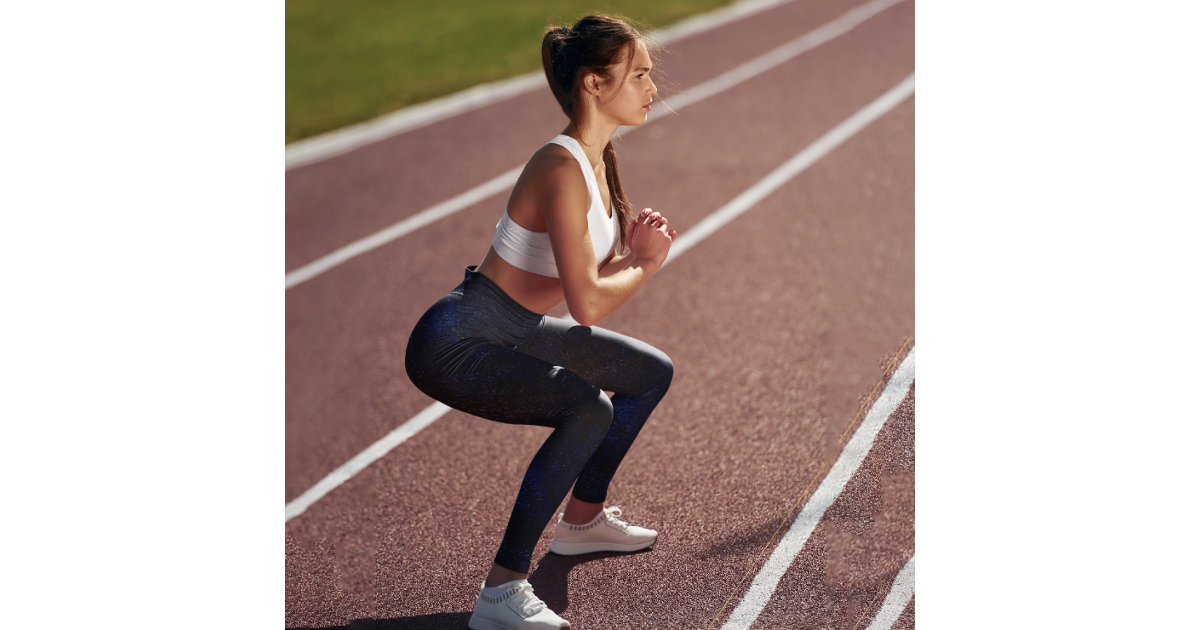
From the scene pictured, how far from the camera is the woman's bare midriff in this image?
8.43 feet

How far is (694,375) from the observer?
165 inches

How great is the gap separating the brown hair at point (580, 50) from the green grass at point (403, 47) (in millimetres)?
5774

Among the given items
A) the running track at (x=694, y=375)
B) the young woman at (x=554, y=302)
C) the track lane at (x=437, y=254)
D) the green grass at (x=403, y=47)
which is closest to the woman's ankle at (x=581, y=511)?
the running track at (x=694, y=375)

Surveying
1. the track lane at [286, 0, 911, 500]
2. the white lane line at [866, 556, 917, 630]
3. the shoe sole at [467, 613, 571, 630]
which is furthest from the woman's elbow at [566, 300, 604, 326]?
the track lane at [286, 0, 911, 500]

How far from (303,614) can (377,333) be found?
6.82 feet

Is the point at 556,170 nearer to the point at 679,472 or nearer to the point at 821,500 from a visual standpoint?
the point at 821,500

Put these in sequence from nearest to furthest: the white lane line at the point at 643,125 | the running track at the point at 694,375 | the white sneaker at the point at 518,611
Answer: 1. the white sneaker at the point at 518,611
2. the running track at the point at 694,375
3. the white lane line at the point at 643,125

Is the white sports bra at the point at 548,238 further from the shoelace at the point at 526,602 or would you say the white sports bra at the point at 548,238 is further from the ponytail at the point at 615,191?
the shoelace at the point at 526,602

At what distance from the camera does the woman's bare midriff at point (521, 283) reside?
8.43 feet

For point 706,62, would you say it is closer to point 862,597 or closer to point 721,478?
point 721,478

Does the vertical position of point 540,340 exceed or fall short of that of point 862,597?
it exceeds it

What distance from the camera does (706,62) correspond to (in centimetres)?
840

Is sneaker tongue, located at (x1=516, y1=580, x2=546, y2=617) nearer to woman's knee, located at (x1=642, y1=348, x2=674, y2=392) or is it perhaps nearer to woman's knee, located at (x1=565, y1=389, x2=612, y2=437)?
woman's knee, located at (x1=565, y1=389, x2=612, y2=437)

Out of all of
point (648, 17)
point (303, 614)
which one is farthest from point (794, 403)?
point (648, 17)
